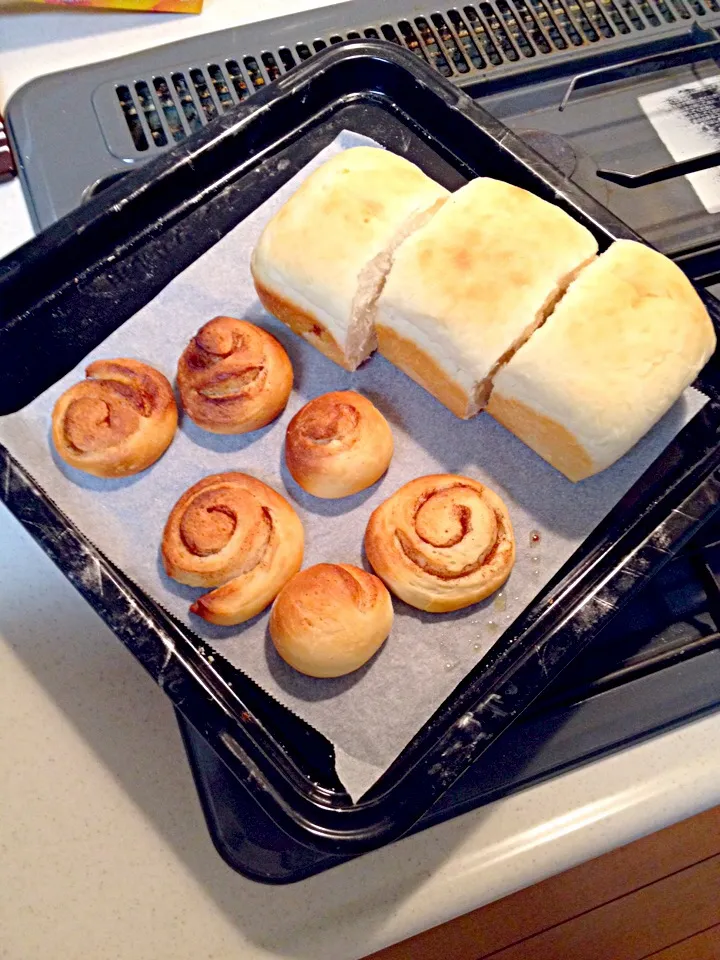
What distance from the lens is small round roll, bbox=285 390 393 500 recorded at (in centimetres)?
105

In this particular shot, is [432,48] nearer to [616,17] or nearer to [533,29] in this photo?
[533,29]

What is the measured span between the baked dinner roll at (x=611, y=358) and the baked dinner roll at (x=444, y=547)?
15cm

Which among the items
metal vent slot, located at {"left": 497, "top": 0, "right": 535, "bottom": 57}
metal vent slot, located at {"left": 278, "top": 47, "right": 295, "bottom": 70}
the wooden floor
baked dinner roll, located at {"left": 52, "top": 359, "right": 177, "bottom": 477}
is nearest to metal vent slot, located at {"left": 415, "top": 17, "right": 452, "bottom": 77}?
metal vent slot, located at {"left": 497, "top": 0, "right": 535, "bottom": 57}

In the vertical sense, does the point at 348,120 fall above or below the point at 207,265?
above

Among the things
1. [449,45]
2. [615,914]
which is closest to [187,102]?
[449,45]

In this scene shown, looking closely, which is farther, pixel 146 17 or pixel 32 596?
pixel 146 17

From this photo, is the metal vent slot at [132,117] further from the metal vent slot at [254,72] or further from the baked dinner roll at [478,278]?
the baked dinner roll at [478,278]

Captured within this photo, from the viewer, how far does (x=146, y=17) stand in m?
1.50

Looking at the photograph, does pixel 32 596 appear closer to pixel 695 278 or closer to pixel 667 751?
pixel 667 751

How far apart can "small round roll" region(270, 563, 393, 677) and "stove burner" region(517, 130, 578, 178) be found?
2.83 feet

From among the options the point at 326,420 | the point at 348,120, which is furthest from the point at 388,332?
the point at 348,120

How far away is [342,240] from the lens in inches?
42.4

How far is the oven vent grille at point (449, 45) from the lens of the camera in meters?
1.41

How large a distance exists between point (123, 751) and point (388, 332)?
0.75 m
